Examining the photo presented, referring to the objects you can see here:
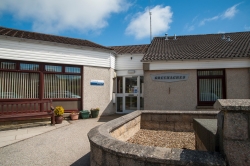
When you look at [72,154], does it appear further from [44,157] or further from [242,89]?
[242,89]

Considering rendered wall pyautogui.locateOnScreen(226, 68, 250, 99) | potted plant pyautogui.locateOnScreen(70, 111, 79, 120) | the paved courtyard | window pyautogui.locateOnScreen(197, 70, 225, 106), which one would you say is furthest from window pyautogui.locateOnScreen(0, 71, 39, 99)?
rendered wall pyautogui.locateOnScreen(226, 68, 250, 99)

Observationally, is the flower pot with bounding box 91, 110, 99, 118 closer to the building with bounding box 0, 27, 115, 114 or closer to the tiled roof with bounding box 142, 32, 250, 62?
the building with bounding box 0, 27, 115, 114

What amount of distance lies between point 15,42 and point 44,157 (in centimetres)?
614

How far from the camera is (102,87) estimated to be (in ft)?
30.9

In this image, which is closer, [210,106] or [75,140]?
[75,140]

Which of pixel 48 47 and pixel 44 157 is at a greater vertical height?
pixel 48 47

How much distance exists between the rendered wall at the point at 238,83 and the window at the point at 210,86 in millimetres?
314

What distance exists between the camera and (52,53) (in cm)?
810

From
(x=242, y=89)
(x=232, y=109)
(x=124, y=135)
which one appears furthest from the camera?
(x=242, y=89)

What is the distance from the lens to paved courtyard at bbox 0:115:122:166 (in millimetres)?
3436

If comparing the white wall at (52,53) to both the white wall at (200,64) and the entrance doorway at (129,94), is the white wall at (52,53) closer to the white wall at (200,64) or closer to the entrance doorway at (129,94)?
the entrance doorway at (129,94)

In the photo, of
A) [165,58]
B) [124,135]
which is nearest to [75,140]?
[124,135]

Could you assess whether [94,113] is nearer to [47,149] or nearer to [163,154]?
[47,149]

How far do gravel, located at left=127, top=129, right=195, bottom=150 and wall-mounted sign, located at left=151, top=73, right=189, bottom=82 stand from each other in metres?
4.11
